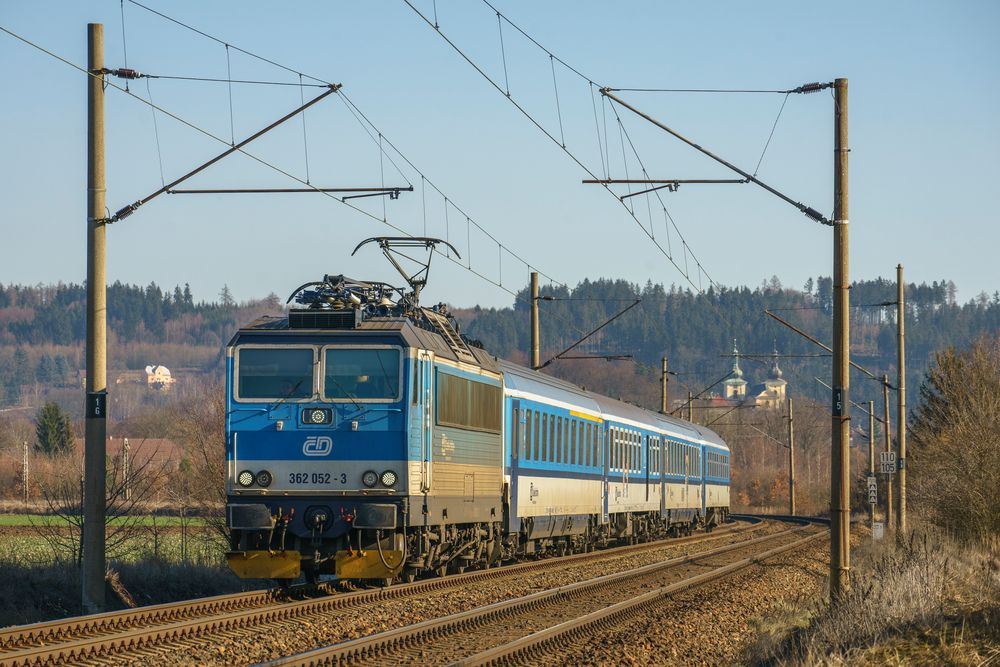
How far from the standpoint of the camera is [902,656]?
41.7 feet

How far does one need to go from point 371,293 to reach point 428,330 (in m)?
1.00

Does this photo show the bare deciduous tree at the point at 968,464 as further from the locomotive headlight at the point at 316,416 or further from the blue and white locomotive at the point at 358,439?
the locomotive headlight at the point at 316,416

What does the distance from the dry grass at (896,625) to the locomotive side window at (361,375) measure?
5384 mm

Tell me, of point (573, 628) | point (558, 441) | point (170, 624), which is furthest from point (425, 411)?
point (558, 441)

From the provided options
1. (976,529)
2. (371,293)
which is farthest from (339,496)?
(976,529)

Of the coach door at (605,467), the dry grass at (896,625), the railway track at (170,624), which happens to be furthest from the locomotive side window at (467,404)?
the coach door at (605,467)

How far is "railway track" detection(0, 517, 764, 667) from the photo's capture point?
12359mm

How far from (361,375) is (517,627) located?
384 cm

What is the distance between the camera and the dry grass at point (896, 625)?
496 inches

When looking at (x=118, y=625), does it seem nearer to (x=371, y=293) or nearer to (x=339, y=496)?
(x=339, y=496)

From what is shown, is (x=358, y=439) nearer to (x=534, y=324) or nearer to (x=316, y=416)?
(x=316, y=416)

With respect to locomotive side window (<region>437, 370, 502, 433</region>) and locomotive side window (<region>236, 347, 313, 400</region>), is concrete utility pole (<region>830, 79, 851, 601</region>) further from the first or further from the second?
locomotive side window (<region>236, 347, 313, 400</region>)

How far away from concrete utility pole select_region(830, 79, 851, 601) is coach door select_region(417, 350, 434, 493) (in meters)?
5.09

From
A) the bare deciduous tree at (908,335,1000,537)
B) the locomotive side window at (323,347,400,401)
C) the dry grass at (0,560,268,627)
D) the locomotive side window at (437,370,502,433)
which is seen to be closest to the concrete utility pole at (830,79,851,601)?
the locomotive side window at (437,370,502,433)
